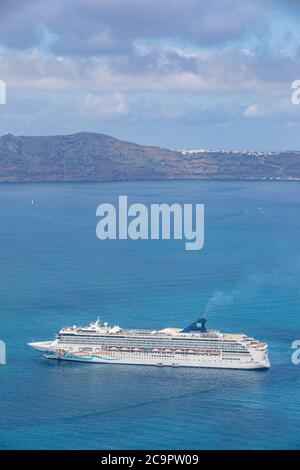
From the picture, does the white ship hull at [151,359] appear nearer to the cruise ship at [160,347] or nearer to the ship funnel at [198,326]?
the cruise ship at [160,347]

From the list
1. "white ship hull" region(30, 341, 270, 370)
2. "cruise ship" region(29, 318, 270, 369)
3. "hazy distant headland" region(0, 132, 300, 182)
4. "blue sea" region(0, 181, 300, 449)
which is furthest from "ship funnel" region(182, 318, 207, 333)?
"hazy distant headland" region(0, 132, 300, 182)

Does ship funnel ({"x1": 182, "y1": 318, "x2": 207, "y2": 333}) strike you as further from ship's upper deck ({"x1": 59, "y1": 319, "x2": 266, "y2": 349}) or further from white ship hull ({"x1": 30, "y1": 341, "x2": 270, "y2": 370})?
white ship hull ({"x1": 30, "y1": 341, "x2": 270, "y2": 370})

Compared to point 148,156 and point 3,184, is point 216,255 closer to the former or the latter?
point 3,184

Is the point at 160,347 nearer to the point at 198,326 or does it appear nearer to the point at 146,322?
the point at 198,326

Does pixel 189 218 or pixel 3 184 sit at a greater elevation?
pixel 3 184

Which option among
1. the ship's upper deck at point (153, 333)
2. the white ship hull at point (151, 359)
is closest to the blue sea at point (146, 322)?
the white ship hull at point (151, 359)
